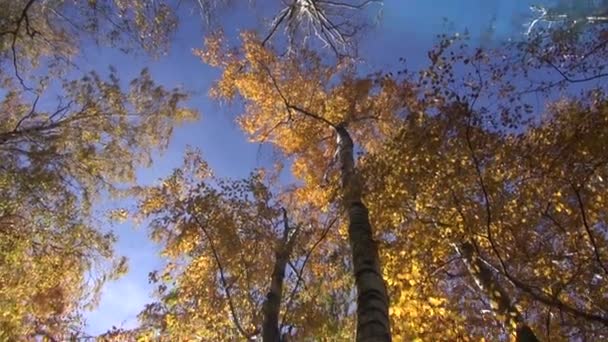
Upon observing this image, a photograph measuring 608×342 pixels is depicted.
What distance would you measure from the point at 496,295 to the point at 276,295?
11.5 ft

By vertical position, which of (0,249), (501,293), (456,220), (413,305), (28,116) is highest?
(28,116)

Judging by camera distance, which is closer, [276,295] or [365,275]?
[365,275]

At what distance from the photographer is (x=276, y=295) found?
25.0 feet

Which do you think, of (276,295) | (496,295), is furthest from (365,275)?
(496,295)

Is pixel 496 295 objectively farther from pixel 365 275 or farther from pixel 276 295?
pixel 276 295

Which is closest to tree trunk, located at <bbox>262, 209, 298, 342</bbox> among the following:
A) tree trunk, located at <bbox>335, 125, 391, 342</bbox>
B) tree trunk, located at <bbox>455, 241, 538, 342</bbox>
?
tree trunk, located at <bbox>335, 125, 391, 342</bbox>

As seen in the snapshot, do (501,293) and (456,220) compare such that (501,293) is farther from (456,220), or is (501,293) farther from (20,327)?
(20,327)

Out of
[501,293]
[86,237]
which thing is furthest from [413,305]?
[86,237]

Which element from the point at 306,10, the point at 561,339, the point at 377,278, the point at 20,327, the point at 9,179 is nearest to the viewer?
the point at 377,278

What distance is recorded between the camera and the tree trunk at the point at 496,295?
661 centimetres

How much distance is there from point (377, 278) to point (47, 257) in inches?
402

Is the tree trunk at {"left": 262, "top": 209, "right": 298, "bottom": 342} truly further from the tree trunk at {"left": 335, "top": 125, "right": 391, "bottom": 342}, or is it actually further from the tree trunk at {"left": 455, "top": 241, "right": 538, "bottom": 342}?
the tree trunk at {"left": 455, "top": 241, "right": 538, "bottom": 342}

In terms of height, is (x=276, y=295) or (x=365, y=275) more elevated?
(x=276, y=295)

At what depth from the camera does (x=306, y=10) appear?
1023cm
